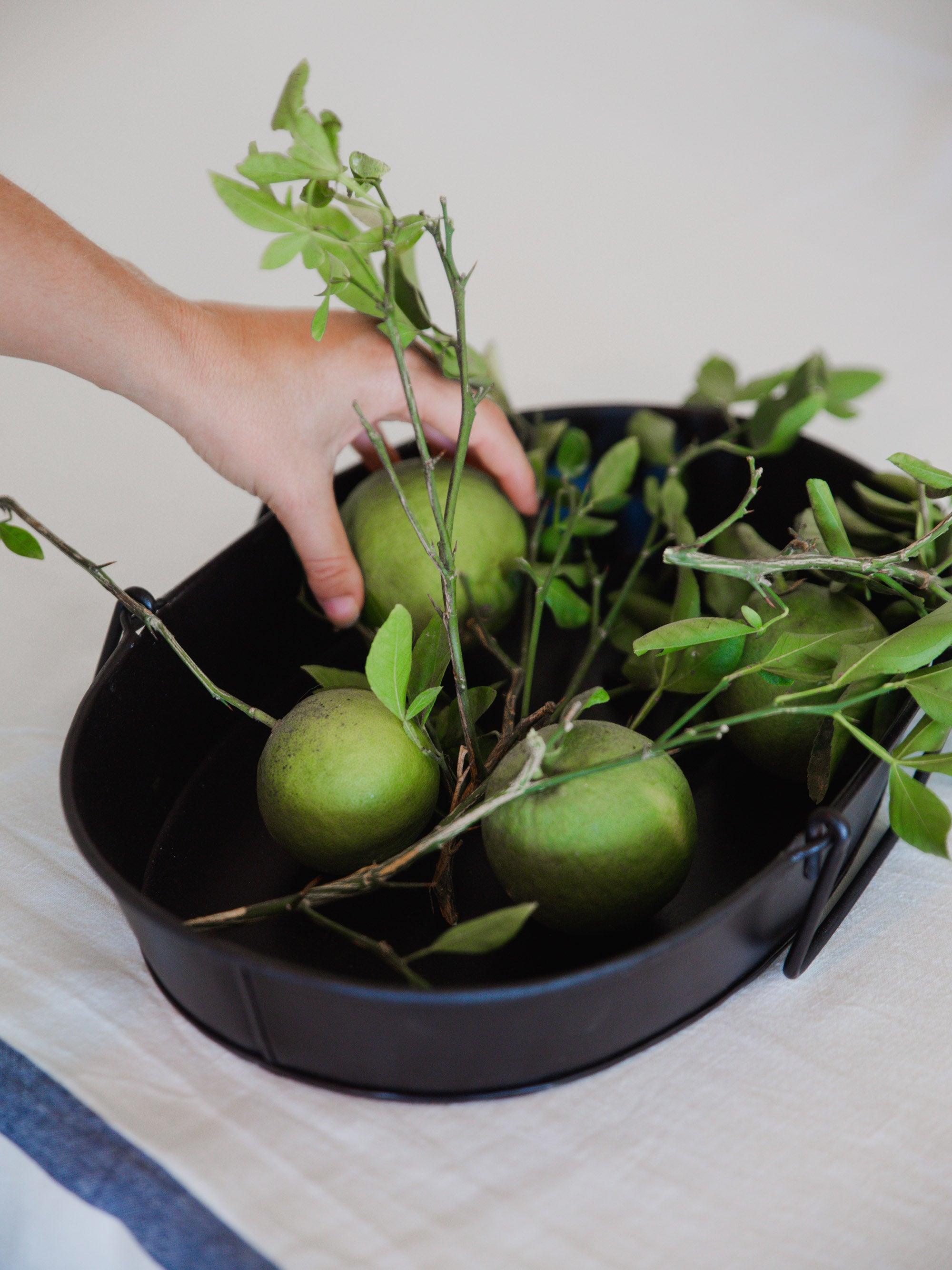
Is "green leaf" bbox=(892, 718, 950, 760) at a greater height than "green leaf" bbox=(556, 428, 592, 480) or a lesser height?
lesser

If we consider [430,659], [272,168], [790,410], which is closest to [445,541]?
[430,659]

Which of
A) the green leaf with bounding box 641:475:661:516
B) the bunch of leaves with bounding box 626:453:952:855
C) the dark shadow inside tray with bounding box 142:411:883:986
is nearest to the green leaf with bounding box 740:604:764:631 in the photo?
the bunch of leaves with bounding box 626:453:952:855

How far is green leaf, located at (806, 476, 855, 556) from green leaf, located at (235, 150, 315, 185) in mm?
238

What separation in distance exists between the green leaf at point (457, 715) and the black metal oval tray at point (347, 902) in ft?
0.16

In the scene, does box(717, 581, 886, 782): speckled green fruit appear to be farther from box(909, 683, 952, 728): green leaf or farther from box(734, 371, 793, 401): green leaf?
box(734, 371, 793, 401): green leaf

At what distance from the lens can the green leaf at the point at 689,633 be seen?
392 mm

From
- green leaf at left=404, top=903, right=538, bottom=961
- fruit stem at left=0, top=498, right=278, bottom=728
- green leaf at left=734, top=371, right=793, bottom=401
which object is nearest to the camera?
green leaf at left=404, top=903, right=538, bottom=961

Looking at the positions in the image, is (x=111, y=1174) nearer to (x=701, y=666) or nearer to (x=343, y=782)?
(x=343, y=782)

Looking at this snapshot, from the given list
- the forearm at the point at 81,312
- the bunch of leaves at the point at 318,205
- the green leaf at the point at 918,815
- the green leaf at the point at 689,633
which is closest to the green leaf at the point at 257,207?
the bunch of leaves at the point at 318,205

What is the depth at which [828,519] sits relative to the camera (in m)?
0.45

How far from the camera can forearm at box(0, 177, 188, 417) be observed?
1.53 feet

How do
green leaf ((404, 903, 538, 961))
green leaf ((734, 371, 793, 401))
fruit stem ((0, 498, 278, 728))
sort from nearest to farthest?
green leaf ((404, 903, 538, 961)) < fruit stem ((0, 498, 278, 728)) < green leaf ((734, 371, 793, 401))

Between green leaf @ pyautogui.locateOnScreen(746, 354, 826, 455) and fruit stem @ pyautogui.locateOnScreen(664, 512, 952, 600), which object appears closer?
fruit stem @ pyautogui.locateOnScreen(664, 512, 952, 600)

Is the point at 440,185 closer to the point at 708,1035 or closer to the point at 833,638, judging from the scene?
the point at 833,638
